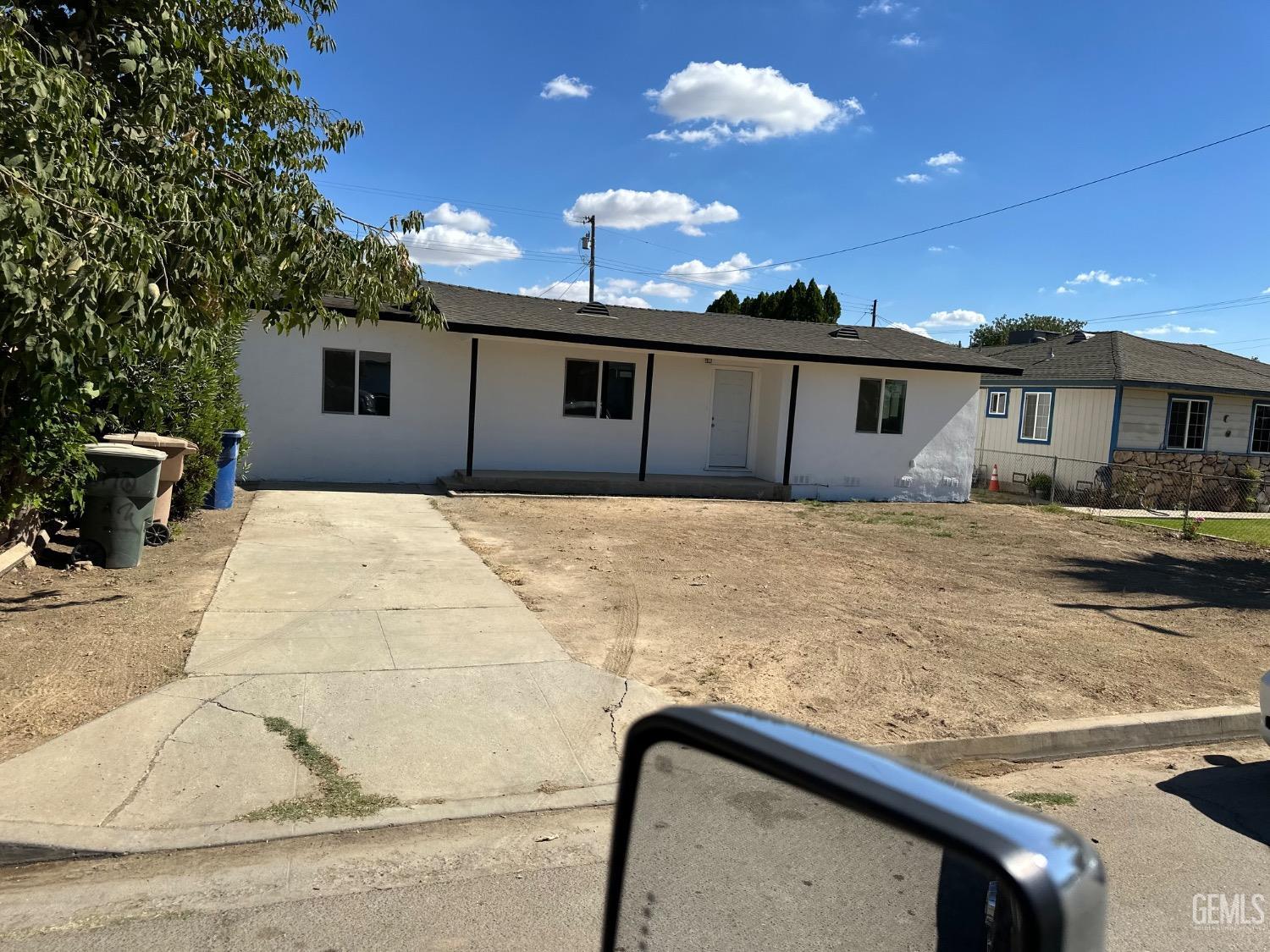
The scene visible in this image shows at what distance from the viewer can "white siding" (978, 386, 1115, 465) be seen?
22.5 metres

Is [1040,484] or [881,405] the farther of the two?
[1040,484]

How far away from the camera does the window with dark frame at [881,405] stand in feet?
63.2

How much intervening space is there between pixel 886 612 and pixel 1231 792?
3.76 meters

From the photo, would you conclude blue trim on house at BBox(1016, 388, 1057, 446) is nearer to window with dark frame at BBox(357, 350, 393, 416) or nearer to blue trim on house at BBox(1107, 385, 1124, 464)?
blue trim on house at BBox(1107, 385, 1124, 464)

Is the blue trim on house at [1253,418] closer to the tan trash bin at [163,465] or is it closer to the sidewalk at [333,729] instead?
the sidewalk at [333,729]

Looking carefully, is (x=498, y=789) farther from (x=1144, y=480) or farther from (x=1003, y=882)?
(x=1144, y=480)

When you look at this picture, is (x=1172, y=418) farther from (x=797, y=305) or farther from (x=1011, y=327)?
(x=1011, y=327)

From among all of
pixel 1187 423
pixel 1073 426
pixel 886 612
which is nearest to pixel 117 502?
pixel 886 612

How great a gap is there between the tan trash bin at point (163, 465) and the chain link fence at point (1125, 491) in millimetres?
17811

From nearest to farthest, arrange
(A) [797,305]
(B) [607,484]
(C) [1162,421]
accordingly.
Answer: (B) [607,484] < (C) [1162,421] < (A) [797,305]

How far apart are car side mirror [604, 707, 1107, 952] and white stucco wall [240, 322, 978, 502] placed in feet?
50.9

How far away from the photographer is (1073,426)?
77.3ft

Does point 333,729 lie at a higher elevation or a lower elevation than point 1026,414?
Answer: lower

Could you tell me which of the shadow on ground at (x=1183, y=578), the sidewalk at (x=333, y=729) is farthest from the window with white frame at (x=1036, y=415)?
the sidewalk at (x=333, y=729)
